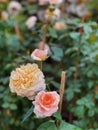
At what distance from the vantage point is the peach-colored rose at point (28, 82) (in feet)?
3.78

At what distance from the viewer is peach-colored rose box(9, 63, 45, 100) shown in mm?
1151

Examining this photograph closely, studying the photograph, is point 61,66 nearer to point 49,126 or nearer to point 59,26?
point 59,26

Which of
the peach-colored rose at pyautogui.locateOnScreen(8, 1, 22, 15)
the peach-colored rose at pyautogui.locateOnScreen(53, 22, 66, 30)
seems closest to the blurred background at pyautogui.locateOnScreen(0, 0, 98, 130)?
the peach-colored rose at pyautogui.locateOnScreen(53, 22, 66, 30)

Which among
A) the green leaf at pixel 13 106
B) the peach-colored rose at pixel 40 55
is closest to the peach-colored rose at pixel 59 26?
the green leaf at pixel 13 106

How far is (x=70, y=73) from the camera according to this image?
1604mm

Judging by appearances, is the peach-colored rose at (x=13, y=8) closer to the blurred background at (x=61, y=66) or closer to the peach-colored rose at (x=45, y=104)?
the blurred background at (x=61, y=66)

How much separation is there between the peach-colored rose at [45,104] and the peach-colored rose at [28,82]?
0.11 ft

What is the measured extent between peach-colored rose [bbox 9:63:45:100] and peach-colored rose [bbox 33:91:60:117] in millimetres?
34

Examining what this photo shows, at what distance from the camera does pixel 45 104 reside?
113 centimetres

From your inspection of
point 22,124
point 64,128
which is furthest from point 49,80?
point 64,128

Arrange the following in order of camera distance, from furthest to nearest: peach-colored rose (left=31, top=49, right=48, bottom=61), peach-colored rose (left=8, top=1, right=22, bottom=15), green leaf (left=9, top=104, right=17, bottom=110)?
peach-colored rose (left=8, top=1, right=22, bottom=15) < green leaf (left=9, top=104, right=17, bottom=110) < peach-colored rose (left=31, top=49, right=48, bottom=61)

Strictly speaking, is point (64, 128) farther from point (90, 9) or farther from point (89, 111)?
point (90, 9)

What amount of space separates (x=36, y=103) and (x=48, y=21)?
711mm

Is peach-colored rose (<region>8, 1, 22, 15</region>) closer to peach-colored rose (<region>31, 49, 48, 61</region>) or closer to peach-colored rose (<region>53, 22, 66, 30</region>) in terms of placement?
peach-colored rose (<region>53, 22, 66, 30</region>)
